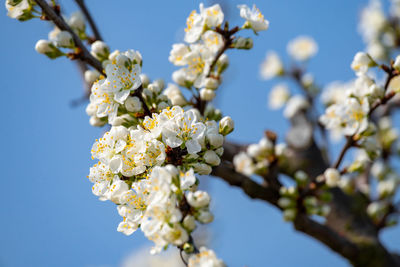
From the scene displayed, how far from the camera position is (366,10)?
6.60 metres

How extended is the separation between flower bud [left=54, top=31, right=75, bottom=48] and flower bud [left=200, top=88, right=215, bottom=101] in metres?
0.66

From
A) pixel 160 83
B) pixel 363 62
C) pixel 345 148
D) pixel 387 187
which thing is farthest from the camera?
pixel 387 187

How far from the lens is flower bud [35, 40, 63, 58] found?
6.12 ft

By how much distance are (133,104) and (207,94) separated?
51cm

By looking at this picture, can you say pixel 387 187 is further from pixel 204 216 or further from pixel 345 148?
pixel 204 216

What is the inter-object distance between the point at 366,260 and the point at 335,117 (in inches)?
51.8

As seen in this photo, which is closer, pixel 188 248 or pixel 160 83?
pixel 188 248

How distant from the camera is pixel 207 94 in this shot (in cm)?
191

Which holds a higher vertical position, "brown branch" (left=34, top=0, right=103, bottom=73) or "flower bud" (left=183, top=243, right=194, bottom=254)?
"brown branch" (left=34, top=0, right=103, bottom=73)

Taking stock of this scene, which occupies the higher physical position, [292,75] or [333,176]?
[292,75]

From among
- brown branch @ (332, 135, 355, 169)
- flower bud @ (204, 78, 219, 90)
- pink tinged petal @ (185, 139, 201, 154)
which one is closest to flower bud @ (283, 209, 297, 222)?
brown branch @ (332, 135, 355, 169)

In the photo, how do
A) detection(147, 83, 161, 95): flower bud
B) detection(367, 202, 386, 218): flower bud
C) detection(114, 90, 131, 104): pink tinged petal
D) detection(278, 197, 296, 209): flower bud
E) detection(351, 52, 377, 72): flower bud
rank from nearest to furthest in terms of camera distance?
detection(114, 90, 131, 104): pink tinged petal
detection(147, 83, 161, 95): flower bud
detection(351, 52, 377, 72): flower bud
detection(278, 197, 296, 209): flower bud
detection(367, 202, 386, 218): flower bud

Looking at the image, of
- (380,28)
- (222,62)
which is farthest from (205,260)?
(380,28)

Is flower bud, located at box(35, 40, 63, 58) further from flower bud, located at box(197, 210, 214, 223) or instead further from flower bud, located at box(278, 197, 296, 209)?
flower bud, located at box(278, 197, 296, 209)
